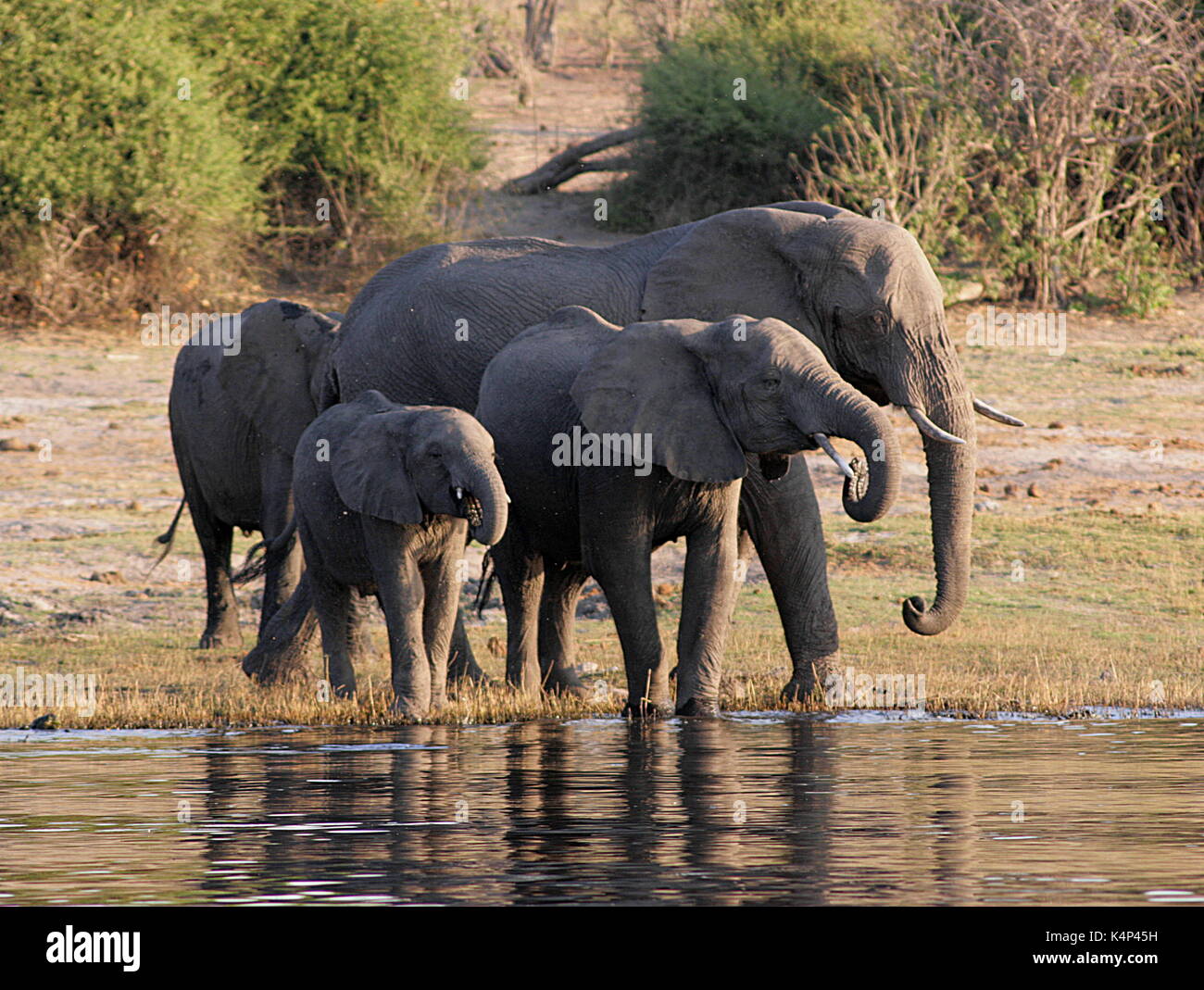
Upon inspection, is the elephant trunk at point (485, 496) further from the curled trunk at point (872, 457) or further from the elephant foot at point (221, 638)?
the elephant foot at point (221, 638)

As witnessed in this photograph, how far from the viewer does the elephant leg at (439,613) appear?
12633 mm

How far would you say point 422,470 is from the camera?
12.2 m

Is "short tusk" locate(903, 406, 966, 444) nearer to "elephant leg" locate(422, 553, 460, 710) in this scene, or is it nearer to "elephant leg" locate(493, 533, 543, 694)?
"elephant leg" locate(493, 533, 543, 694)

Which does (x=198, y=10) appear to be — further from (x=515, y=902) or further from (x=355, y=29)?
(x=515, y=902)

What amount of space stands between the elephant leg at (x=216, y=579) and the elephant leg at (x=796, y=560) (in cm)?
464

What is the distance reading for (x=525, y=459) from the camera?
42.1ft

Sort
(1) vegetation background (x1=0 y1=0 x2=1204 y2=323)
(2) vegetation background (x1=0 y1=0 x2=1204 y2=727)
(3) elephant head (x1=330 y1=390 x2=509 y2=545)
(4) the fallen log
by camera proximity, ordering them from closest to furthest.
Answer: (3) elephant head (x1=330 y1=390 x2=509 y2=545) → (2) vegetation background (x1=0 y1=0 x2=1204 y2=727) → (1) vegetation background (x1=0 y1=0 x2=1204 y2=323) → (4) the fallen log

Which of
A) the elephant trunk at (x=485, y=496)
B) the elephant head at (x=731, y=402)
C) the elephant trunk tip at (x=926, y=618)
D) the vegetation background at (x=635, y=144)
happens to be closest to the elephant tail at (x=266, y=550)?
the elephant trunk at (x=485, y=496)

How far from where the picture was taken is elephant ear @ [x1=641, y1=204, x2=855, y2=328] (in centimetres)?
1318

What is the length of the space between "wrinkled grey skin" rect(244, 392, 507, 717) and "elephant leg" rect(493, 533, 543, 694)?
282mm

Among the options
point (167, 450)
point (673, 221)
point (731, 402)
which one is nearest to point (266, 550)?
point (731, 402)

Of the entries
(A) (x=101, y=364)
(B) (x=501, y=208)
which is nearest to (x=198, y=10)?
(B) (x=501, y=208)

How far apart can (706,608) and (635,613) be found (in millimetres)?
363

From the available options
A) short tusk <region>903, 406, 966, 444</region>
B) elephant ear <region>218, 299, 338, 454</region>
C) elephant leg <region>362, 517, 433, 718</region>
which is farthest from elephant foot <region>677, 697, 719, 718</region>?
elephant ear <region>218, 299, 338, 454</region>
